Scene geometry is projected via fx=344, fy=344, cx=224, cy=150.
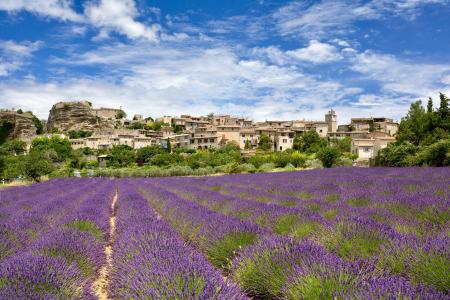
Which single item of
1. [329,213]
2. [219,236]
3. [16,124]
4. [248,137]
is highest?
[16,124]

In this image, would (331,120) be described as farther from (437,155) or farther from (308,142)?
(437,155)

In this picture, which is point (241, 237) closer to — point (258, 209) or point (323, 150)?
point (258, 209)

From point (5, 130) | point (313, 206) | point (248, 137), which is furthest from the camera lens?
point (5, 130)

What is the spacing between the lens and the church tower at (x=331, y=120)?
253ft

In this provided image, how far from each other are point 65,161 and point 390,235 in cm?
6101

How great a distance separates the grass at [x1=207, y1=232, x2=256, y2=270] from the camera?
392cm

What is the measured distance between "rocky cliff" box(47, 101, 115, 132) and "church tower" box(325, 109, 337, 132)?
57.4 metres

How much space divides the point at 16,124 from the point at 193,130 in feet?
140

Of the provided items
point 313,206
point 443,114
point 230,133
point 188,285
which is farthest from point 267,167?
point 230,133

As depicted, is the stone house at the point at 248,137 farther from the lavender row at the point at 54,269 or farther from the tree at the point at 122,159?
the lavender row at the point at 54,269

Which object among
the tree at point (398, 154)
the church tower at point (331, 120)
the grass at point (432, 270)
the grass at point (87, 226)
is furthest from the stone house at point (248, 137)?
the grass at point (432, 270)

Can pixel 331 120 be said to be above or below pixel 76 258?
above

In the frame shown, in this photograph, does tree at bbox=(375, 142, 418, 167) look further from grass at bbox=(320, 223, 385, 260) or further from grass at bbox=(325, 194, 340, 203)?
grass at bbox=(320, 223, 385, 260)

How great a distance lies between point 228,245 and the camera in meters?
3.95
